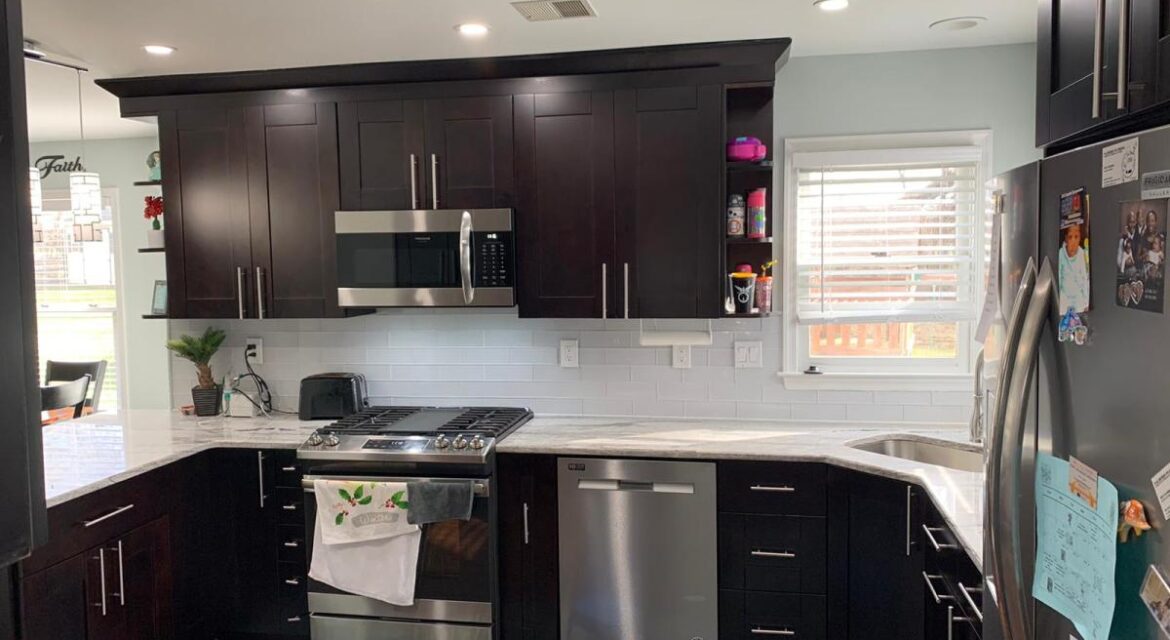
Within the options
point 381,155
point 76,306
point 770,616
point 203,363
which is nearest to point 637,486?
point 770,616

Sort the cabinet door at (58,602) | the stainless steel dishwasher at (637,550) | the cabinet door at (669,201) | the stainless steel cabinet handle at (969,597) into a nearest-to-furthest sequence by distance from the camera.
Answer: the stainless steel cabinet handle at (969,597), the cabinet door at (58,602), the stainless steel dishwasher at (637,550), the cabinet door at (669,201)

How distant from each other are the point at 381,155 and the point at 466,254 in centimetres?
59

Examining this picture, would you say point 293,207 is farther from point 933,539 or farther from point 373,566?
point 933,539

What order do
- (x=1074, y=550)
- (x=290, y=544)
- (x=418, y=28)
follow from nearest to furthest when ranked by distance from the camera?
(x=1074, y=550) < (x=418, y=28) < (x=290, y=544)

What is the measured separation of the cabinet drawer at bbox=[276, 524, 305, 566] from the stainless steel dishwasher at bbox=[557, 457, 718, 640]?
42.1 inches

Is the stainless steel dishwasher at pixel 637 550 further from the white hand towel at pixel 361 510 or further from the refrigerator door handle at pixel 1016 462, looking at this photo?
the refrigerator door handle at pixel 1016 462

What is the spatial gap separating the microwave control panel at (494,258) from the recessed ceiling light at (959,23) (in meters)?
1.78

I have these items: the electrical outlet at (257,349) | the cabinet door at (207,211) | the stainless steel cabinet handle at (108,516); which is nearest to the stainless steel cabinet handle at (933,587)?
the stainless steel cabinet handle at (108,516)

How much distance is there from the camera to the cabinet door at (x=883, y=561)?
101 inches

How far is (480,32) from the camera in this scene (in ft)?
9.68

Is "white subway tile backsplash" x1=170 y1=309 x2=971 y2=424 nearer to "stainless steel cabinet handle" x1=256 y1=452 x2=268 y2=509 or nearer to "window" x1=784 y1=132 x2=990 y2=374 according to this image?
"window" x1=784 y1=132 x2=990 y2=374

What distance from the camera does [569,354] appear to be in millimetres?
3625

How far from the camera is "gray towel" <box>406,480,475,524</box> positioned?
297 centimetres

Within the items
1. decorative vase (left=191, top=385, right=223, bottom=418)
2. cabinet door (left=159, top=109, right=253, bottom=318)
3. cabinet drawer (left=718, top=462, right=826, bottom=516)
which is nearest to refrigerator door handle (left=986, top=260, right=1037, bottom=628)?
cabinet drawer (left=718, top=462, right=826, bottom=516)
